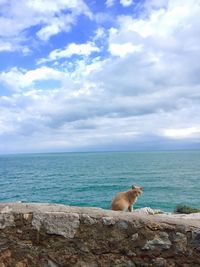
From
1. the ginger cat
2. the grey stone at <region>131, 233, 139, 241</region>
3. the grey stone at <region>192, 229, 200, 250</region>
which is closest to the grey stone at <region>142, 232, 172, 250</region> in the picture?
the grey stone at <region>131, 233, 139, 241</region>

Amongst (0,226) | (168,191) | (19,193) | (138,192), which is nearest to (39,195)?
(19,193)

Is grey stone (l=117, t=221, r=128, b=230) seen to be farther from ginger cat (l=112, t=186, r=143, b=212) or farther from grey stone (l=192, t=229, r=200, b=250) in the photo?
ginger cat (l=112, t=186, r=143, b=212)

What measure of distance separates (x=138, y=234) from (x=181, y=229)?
1.57ft

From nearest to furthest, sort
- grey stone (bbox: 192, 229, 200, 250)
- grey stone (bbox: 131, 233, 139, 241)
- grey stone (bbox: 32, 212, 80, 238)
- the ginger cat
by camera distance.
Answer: grey stone (bbox: 192, 229, 200, 250) → grey stone (bbox: 131, 233, 139, 241) → grey stone (bbox: 32, 212, 80, 238) → the ginger cat

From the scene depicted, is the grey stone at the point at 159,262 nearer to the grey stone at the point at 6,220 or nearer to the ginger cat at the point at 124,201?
the grey stone at the point at 6,220

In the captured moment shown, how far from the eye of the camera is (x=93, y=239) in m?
4.22

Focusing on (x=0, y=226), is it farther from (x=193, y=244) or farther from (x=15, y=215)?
(x=193, y=244)

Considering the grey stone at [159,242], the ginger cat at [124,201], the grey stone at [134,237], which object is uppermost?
the grey stone at [134,237]

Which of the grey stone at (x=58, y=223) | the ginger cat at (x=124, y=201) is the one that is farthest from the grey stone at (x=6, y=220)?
the ginger cat at (x=124, y=201)

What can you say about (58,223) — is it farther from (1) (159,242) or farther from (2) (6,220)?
(1) (159,242)

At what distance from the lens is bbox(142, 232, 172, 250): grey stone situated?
161 inches

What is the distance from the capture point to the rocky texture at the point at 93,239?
4090 mm

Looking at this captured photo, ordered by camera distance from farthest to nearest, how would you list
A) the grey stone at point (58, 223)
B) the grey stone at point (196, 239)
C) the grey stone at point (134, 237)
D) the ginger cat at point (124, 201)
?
the ginger cat at point (124, 201), the grey stone at point (58, 223), the grey stone at point (134, 237), the grey stone at point (196, 239)

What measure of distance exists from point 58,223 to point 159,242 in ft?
3.84
